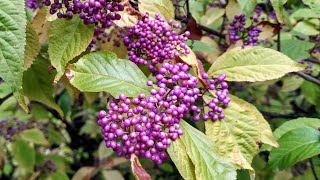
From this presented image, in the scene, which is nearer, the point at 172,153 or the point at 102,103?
the point at 172,153

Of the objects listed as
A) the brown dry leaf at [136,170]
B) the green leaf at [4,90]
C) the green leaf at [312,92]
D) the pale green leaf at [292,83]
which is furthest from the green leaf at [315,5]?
the green leaf at [4,90]

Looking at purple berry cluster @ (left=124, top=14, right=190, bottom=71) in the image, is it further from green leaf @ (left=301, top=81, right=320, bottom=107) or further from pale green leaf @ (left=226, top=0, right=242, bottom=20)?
green leaf @ (left=301, top=81, right=320, bottom=107)

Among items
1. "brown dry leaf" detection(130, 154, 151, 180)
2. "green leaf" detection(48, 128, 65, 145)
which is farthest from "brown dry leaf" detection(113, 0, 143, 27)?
"green leaf" detection(48, 128, 65, 145)

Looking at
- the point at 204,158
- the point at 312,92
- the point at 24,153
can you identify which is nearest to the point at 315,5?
the point at 204,158

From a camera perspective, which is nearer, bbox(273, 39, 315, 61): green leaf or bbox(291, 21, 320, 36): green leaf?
bbox(273, 39, 315, 61): green leaf

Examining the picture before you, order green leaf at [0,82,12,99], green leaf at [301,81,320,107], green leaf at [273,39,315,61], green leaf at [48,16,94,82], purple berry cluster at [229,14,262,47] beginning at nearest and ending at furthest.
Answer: green leaf at [48,16,94,82] < purple berry cluster at [229,14,262,47] < green leaf at [273,39,315,61] < green leaf at [0,82,12,99] < green leaf at [301,81,320,107]

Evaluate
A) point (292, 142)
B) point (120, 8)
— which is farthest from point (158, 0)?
point (292, 142)

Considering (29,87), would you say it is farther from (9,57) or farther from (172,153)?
(172,153)
